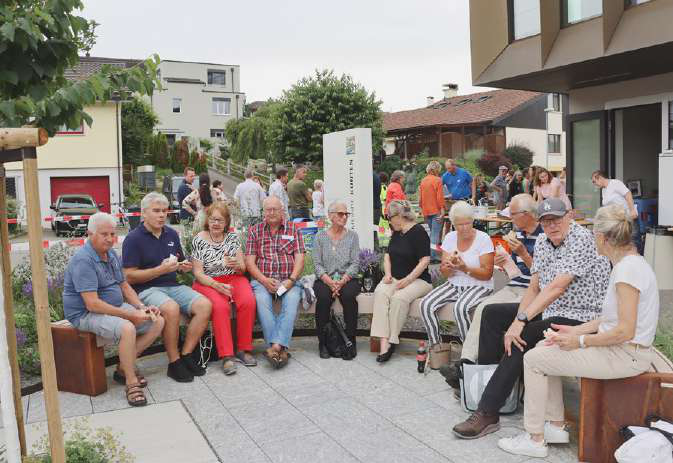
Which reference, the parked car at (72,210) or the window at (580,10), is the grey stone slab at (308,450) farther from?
the parked car at (72,210)

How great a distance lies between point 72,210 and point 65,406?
19.2m

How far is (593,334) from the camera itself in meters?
3.85

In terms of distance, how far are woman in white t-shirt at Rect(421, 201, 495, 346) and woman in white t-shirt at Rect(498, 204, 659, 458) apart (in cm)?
139

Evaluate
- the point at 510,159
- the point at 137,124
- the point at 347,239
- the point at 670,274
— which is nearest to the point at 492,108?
the point at 510,159

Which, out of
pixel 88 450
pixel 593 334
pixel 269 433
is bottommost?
pixel 269 433

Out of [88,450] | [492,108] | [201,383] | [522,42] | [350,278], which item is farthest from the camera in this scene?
[492,108]

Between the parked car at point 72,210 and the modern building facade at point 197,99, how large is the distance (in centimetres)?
3196

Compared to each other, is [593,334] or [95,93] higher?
[95,93]

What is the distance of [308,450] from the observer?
4.04 m

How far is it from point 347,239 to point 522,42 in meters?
6.97

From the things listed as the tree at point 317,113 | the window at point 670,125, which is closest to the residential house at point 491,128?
the tree at point 317,113

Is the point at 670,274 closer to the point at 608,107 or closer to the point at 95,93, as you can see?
the point at 608,107

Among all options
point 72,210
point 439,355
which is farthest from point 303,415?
point 72,210

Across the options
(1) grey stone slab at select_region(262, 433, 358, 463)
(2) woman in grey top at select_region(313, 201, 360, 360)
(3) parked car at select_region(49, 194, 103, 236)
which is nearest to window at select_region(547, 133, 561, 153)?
(3) parked car at select_region(49, 194, 103, 236)
